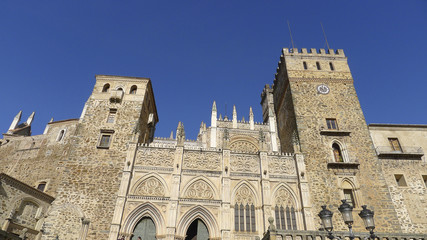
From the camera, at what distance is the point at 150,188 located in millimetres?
17750

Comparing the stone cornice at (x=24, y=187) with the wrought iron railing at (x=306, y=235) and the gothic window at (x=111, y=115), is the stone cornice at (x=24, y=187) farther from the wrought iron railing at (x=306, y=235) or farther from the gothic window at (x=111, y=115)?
the wrought iron railing at (x=306, y=235)

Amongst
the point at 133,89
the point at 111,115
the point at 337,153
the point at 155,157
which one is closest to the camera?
the point at 155,157

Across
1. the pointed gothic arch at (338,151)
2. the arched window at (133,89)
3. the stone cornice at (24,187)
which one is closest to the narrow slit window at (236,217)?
the pointed gothic arch at (338,151)

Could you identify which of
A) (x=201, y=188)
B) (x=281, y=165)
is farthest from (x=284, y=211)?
(x=201, y=188)

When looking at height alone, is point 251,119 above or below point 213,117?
above

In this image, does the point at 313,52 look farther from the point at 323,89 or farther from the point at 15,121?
the point at 15,121

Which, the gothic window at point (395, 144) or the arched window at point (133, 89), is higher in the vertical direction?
the arched window at point (133, 89)

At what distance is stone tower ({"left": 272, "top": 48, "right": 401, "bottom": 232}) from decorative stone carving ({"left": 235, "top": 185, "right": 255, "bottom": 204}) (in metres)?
4.30

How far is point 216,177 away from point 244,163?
2461 millimetres

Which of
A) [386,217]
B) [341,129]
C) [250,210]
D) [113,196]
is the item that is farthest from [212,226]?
[341,129]

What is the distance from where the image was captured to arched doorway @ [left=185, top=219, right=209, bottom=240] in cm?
1686

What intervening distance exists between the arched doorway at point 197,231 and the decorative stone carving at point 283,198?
542 centimetres

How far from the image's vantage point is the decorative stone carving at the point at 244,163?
1919 centimetres

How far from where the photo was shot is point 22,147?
84.9 ft
